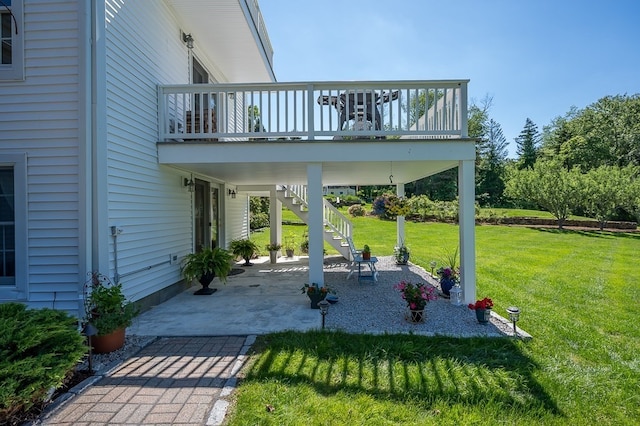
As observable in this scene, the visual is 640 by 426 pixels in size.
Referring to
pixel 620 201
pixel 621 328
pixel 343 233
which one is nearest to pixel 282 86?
pixel 343 233

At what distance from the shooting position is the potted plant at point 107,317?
3666 mm

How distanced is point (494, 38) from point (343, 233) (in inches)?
299

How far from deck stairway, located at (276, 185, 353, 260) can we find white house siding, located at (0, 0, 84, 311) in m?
5.88

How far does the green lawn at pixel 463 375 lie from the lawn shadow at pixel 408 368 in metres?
0.01

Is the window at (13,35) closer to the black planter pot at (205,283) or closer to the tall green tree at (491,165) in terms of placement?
the black planter pot at (205,283)

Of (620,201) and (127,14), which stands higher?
(127,14)

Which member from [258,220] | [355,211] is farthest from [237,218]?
[355,211]

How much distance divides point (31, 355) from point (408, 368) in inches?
130

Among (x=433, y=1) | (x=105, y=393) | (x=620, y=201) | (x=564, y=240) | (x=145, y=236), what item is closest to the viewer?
(x=105, y=393)

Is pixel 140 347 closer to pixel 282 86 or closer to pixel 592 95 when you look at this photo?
pixel 282 86

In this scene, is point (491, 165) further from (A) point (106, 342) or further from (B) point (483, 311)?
(A) point (106, 342)

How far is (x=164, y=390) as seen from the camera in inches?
116

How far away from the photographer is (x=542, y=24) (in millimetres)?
10055

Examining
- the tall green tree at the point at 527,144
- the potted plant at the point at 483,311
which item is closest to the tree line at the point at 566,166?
the tall green tree at the point at 527,144
